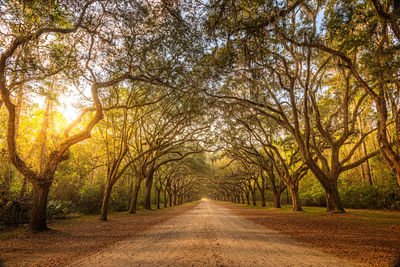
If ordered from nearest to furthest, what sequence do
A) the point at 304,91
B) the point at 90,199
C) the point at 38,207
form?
the point at 38,207, the point at 304,91, the point at 90,199

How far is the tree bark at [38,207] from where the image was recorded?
7951 mm

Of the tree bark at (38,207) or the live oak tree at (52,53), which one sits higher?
the live oak tree at (52,53)

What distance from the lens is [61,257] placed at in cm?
468

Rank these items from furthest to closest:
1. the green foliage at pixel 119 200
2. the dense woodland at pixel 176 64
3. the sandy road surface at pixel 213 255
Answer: the green foliage at pixel 119 200 → the dense woodland at pixel 176 64 → the sandy road surface at pixel 213 255

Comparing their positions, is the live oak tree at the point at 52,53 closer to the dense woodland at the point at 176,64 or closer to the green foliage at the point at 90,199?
the dense woodland at the point at 176,64

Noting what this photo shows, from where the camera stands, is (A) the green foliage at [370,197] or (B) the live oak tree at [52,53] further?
(A) the green foliage at [370,197]

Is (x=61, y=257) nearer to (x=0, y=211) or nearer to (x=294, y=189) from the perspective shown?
(x=0, y=211)

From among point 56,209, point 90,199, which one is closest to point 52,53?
point 56,209

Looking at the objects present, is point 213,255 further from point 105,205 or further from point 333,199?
point 333,199

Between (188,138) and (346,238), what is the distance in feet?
53.9

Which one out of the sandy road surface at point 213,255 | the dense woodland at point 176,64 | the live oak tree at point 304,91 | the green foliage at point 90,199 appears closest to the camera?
the sandy road surface at point 213,255

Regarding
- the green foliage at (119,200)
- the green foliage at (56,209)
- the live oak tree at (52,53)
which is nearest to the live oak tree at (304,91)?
the live oak tree at (52,53)

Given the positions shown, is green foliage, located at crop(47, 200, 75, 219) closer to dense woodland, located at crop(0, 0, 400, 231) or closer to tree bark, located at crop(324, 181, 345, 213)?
dense woodland, located at crop(0, 0, 400, 231)

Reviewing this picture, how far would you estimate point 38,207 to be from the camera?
8.02m
